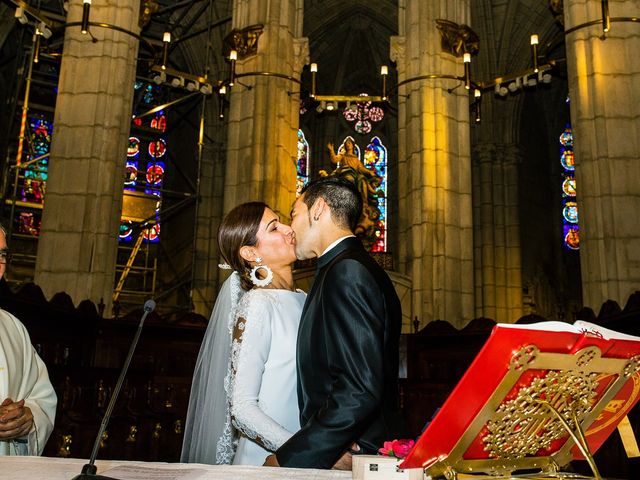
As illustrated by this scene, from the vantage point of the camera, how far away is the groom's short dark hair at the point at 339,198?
236cm

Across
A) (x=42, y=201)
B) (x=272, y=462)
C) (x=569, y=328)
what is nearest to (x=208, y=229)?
(x=42, y=201)

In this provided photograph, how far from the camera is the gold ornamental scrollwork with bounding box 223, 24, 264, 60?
35.2ft

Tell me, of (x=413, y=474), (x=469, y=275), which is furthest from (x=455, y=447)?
(x=469, y=275)

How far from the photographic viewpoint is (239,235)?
260 centimetres

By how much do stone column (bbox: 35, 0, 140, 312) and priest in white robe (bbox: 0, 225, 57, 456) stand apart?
17.4 ft

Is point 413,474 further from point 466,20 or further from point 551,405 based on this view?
point 466,20

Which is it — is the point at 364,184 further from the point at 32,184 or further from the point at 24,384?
the point at 24,384

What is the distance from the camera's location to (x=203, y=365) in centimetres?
285

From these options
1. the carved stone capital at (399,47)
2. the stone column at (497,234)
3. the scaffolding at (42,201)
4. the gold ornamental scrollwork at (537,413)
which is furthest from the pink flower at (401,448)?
the stone column at (497,234)

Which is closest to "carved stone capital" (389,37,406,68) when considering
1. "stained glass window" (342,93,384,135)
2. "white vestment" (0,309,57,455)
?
"white vestment" (0,309,57,455)

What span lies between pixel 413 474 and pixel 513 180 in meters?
16.7

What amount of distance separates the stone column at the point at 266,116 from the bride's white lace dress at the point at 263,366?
7.54m

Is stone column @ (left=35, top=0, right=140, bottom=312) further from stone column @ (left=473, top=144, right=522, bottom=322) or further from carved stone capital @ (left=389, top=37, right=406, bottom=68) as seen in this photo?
stone column @ (left=473, top=144, right=522, bottom=322)

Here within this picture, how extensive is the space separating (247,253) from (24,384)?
112 centimetres
